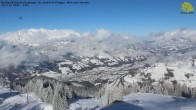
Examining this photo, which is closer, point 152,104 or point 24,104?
point 152,104

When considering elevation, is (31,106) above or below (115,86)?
below

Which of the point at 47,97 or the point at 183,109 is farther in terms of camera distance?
the point at 47,97

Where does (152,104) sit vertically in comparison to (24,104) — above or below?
above

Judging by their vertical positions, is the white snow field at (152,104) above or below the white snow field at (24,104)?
above

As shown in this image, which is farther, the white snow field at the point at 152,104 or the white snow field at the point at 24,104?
the white snow field at the point at 24,104

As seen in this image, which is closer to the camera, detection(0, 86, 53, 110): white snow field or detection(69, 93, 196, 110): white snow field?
detection(69, 93, 196, 110): white snow field

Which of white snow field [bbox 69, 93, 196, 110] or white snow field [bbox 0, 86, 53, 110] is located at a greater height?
white snow field [bbox 69, 93, 196, 110]

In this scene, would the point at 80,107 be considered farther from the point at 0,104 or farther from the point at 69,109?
the point at 0,104

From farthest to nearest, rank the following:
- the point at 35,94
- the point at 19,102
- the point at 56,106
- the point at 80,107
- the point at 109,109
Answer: the point at 35,94 → the point at 19,102 → the point at 80,107 → the point at 56,106 → the point at 109,109

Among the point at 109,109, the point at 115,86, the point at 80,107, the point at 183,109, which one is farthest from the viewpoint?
the point at 80,107

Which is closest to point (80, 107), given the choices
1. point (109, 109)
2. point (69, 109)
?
point (69, 109)
